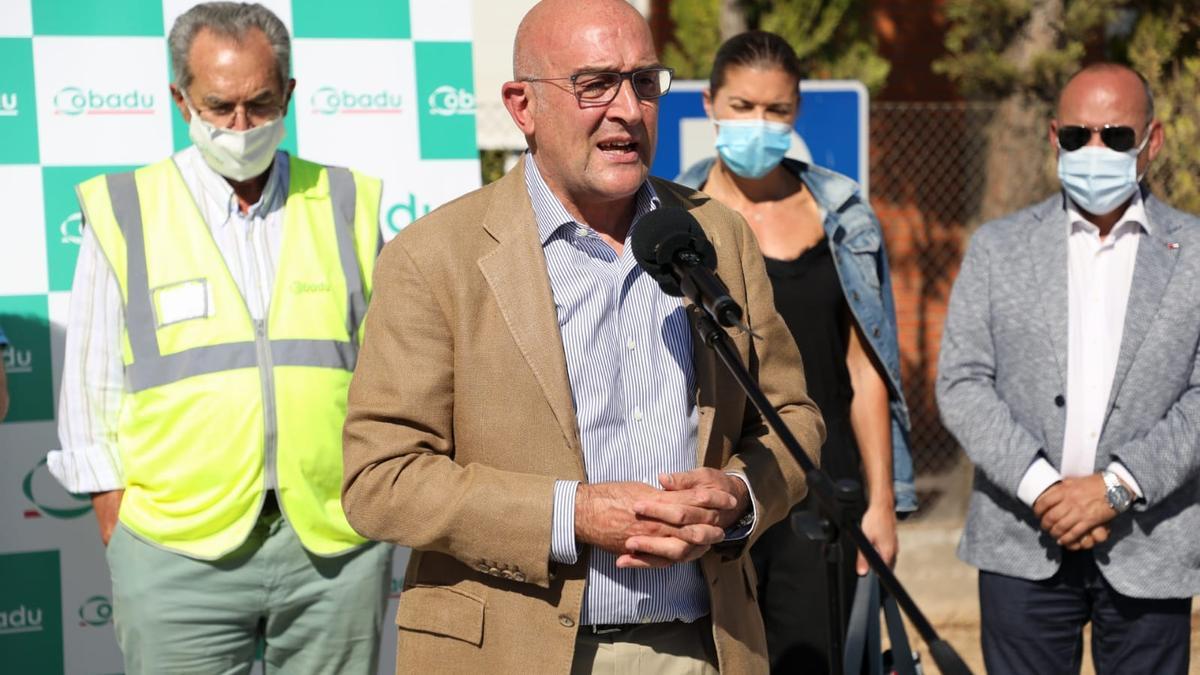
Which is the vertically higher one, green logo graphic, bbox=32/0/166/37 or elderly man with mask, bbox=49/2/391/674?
green logo graphic, bbox=32/0/166/37

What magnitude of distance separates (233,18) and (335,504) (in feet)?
4.58

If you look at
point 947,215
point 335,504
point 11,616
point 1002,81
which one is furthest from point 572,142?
point 947,215

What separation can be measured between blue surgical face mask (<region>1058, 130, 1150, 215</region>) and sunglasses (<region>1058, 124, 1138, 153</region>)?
2cm

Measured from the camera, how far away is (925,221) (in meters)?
10.5

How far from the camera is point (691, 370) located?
2.84 meters

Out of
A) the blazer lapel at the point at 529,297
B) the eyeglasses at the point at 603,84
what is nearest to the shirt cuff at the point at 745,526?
the blazer lapel at the point at 529,297

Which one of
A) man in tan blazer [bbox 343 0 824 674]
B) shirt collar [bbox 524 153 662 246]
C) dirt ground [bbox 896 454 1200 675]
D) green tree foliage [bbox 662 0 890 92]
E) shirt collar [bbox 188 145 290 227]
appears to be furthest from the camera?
green tree foliage [bbox 662 0 890 92]

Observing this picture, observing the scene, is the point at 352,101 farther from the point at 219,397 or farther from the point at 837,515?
the point at 837,515

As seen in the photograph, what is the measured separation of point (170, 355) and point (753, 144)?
76.6 inches

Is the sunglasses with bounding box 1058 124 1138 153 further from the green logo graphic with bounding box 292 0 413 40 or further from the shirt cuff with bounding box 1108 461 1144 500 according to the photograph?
the green logo graphic with bounding box 292 0 413 40

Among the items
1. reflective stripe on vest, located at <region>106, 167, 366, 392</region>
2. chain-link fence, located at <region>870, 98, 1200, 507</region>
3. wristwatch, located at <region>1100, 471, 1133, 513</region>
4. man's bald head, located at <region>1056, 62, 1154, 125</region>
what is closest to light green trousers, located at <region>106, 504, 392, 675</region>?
reflective stripe on vest, located at <region>106, 167, 366, 392</region>

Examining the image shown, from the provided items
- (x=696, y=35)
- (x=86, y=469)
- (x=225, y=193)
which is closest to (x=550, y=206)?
(x=225, y=193)

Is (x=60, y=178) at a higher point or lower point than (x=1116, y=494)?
higher

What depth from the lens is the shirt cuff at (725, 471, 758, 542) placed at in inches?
107
